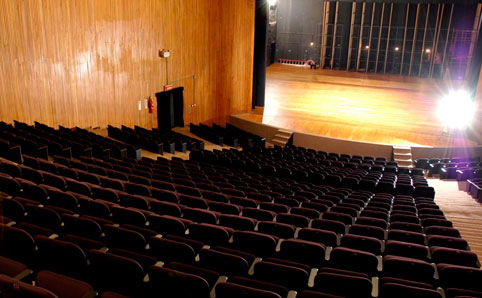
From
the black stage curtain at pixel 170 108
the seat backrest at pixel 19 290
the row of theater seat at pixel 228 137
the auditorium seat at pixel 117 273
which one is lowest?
the row of theater seat at pixel 228 137

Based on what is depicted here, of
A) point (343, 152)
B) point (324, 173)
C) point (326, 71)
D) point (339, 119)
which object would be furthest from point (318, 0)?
point (324, 173)

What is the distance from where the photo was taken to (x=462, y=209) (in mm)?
8953

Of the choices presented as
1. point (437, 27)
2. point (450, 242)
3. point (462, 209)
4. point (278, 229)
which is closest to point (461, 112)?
point (462, 209)

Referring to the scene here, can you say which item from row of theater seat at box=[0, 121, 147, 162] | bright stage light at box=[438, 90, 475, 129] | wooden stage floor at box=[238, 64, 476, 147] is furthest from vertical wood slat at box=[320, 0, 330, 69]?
row of theater seat at box=[0, 121, 147, 162]

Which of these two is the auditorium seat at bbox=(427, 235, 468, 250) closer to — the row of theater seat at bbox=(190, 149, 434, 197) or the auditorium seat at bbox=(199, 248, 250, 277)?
the auditorium seat at bbox=(199, 248, 250, 277)

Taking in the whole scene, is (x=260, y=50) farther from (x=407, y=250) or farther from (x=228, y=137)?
(x=407, y=250)

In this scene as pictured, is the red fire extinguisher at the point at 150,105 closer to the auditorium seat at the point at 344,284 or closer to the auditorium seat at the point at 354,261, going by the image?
the auditorium seat at the point at 354,261

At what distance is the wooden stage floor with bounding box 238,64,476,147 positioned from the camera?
15.6 m

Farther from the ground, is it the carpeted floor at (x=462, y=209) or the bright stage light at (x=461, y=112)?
the bright stage light at (x=461, y=112)

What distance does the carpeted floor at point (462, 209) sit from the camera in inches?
277

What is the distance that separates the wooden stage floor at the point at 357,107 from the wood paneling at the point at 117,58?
106 inches

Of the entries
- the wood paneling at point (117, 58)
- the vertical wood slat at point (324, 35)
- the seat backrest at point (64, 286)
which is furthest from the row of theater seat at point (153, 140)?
the vertical wood slat at point (324, 35)

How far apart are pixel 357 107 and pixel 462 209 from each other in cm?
1018

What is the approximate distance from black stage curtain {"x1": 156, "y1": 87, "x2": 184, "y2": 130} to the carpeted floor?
9.89 metres
